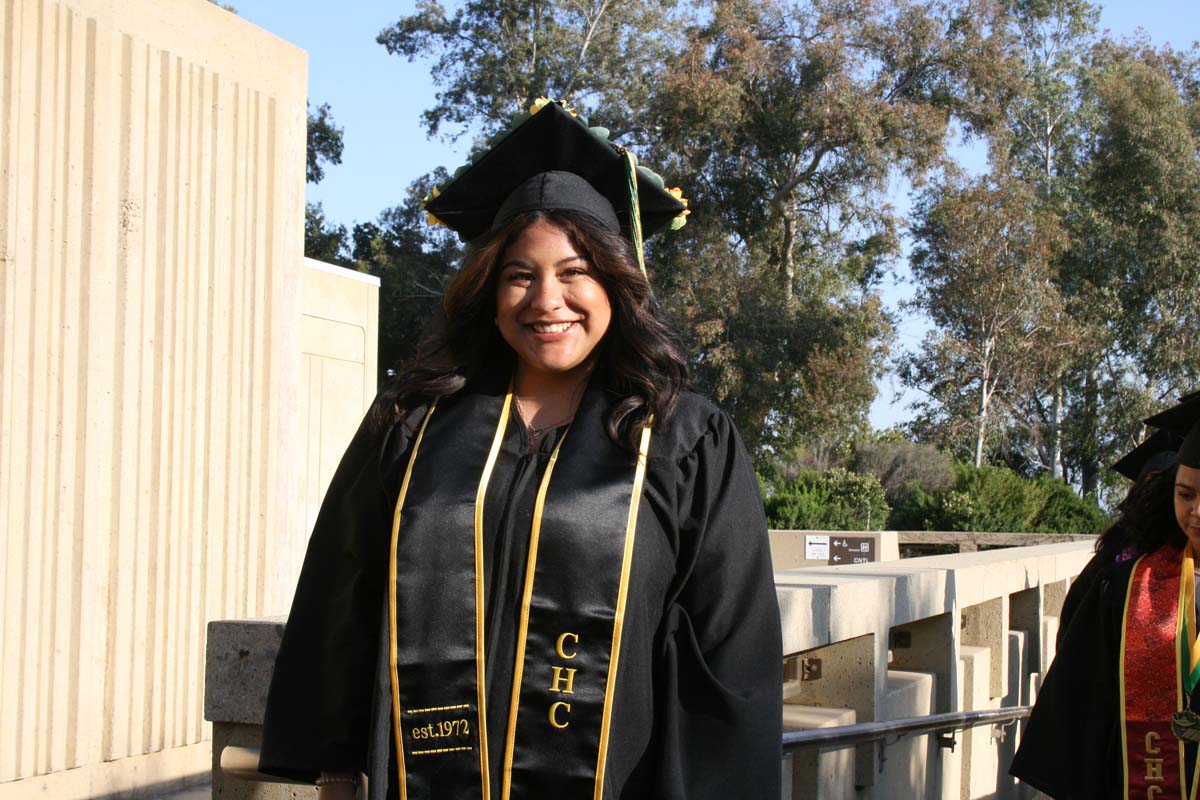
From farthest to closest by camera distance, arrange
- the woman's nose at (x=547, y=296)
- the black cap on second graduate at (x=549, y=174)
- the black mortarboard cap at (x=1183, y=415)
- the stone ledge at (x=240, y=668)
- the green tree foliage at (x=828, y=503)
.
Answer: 1. the green tree foliage at (x=828, y=503)
2. the black mortarboard cap at (x=1183, y=415)
3. the stone ledge at (x=240, y=668)
4. the black cap on second graduate at (x=549, y=174)
5. the woman's nose at (x=547, y=296)

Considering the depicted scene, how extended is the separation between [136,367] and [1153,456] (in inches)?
169

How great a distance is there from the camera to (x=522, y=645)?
2334mm

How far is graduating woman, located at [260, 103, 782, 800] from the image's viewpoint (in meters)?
2.32

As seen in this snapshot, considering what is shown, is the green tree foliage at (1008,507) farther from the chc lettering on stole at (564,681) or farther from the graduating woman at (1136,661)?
the chc lettering on stole at (564,681)

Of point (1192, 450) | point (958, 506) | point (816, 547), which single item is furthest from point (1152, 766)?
point (958, 506)

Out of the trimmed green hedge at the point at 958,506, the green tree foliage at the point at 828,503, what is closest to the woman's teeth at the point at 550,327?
the green tree foliage at the point at 828,503

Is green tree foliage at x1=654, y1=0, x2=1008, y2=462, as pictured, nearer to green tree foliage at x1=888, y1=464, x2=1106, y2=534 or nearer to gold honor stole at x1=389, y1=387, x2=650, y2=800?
green tree foliage at x1=888, y1=464, x2=1106, y2=534

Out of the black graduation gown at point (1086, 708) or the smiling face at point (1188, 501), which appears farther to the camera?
the black graduation gown at point (1086, 708)

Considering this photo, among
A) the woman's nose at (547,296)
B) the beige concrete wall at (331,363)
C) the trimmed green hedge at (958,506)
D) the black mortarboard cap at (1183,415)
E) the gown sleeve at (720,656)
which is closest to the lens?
the gown sleeve at (720,656)

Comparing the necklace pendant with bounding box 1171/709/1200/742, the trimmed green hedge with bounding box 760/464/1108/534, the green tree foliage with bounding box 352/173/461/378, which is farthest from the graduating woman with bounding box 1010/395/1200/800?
the green tree foliage with bounding box 352/173/461/378

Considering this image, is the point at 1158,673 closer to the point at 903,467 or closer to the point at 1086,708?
the point at 1086,708

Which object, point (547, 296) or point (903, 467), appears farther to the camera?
point (903, 467)

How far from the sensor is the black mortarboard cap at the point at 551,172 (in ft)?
8.95

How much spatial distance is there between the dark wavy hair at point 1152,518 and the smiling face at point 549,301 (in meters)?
2.84
